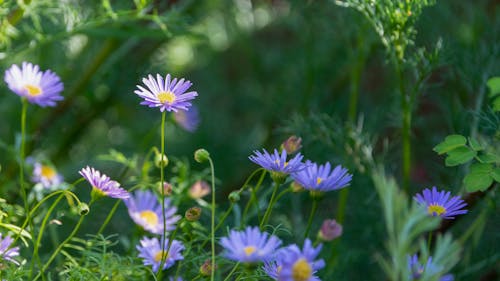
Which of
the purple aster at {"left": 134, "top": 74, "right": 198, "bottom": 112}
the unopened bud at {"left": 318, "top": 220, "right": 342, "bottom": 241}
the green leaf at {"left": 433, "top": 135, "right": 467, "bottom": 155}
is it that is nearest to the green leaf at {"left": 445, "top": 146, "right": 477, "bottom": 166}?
the green leaf at {"left": 433, "top": 135, "right": 467, "bottom": 155}

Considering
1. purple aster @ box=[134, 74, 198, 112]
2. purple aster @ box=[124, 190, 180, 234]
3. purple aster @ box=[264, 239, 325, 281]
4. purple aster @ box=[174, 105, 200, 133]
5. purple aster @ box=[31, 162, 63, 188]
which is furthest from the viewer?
purple aster @ box=[174, 105, 200, 133]

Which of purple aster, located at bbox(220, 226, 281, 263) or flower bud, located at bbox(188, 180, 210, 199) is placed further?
flower bud, located at bbox(188, 180, 210, 199)

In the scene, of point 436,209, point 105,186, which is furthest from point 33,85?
point 436,209

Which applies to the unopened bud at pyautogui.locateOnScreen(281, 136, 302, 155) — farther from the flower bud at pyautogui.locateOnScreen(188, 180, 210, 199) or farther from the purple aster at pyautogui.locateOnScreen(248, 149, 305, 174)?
the flower bud at pyautogui.locateOnScreen(188, 180, 210, 199)

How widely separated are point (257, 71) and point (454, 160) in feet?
2.87

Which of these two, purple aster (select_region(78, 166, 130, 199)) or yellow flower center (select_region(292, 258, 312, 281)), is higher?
purple aster (select_region(78, 166, 130, 199))

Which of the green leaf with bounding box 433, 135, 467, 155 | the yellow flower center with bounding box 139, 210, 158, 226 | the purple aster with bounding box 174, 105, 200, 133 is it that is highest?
the purple aster with bounding box 174, 105, 200, 133

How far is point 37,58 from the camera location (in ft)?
4.02

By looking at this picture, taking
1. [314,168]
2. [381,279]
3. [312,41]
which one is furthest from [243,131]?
[314,168]

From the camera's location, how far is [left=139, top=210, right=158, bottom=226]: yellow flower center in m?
0.76

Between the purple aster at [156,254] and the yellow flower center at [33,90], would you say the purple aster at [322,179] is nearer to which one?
the purple aster at [156,254]

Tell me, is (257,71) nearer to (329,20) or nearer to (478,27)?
(329,20)

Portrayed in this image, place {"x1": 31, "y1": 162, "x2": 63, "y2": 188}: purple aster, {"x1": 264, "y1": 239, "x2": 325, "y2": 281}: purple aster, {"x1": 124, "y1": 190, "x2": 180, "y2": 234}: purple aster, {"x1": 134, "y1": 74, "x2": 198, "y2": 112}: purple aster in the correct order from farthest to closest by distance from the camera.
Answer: {"x1": 31, "y1": 162, "x2": 63, "y2": 188}: purple aster
{"x1": 124, "y1": 190, "x2": 180, "y2": 234}: purple aster
{"x1": 134, "y1": 74, "x2": 198, "y2": 112}: purple aster
{"x1": 264, "y1": 239, "x2": 325, "y2": 281}: purple aster

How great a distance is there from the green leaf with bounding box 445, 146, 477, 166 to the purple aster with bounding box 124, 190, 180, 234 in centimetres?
28
